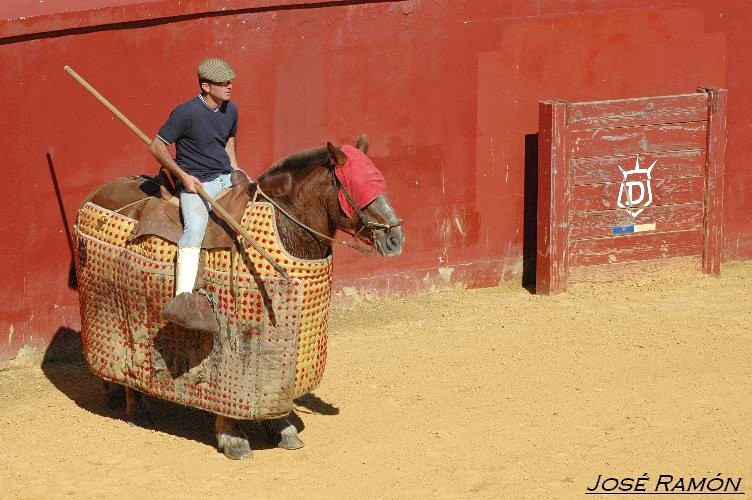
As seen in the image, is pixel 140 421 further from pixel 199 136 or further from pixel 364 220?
pixel 364 220

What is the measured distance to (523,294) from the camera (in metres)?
12.7

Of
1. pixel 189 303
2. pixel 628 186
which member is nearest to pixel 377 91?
pixel 628 186

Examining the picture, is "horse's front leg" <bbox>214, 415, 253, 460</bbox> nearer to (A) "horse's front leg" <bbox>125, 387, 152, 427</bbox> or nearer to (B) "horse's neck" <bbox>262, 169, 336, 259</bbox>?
(A) "horse's front leg" <bbox>125, 387, 152, 427</bbox>

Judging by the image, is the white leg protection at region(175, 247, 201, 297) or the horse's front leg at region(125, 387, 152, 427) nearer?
the white leg protection at region(175, 247, 201, 297)

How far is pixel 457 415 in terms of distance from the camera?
962cm

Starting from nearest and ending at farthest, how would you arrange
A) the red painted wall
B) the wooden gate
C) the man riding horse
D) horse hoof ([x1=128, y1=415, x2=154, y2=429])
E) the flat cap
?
the man riding horse < the flat cap < horse hoof ([x1=128, y1=415, x2=154, y2=429]) < the red painted wall < the wooden gate

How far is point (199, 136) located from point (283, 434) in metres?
1.92

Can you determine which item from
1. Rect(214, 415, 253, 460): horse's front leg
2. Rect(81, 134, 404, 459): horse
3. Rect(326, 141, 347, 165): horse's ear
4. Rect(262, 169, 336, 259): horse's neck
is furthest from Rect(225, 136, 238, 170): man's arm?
Rect(214, 415, 253, 460): horse's front leg

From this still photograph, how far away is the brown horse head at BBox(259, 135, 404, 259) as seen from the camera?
8.45 meters

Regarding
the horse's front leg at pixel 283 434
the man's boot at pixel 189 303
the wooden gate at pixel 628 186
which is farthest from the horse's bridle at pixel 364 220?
the wooden gate at pixel 628 186

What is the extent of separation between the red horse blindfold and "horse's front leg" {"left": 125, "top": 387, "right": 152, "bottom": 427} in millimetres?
2123

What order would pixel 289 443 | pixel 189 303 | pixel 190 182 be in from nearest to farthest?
pixel 189 303
pixel 190 182
pixel 289 443

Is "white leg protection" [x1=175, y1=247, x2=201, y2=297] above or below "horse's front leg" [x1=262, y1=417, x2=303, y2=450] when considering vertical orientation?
above

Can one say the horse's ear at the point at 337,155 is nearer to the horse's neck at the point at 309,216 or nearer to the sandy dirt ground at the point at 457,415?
the horse's neck at the point at 309,216
